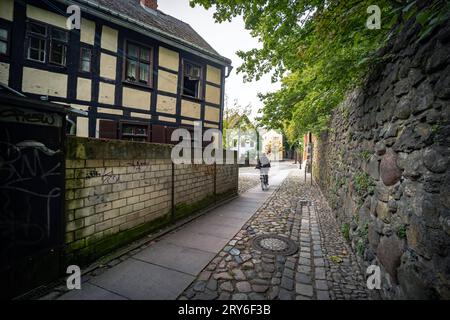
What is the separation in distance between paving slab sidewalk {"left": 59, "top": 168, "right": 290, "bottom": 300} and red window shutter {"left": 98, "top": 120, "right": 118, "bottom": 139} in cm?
456

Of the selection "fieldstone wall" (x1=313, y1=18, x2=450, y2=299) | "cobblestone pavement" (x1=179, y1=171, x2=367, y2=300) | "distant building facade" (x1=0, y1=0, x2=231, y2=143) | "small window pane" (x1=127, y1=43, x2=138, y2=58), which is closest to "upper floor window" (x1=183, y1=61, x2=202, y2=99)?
"distant building facade" (x1=0, y1=0, x2=231, y2=143)

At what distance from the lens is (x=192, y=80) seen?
9.75 metres

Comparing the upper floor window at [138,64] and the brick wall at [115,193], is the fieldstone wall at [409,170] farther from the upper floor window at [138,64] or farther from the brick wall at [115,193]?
the upper floor window at [138,64]

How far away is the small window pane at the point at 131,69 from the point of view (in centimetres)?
770

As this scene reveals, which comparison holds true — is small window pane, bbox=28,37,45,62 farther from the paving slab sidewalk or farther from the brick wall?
the paving slab sidewalk

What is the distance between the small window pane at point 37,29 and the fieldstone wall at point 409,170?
8.67 metres

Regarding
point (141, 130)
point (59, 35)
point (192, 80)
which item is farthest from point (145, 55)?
point (141, 130)

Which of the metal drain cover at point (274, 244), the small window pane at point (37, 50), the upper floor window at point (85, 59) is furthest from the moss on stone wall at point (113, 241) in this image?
the small window pane at point (37, 50)

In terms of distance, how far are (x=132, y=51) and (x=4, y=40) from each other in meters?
3.43

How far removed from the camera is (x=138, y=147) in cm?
384

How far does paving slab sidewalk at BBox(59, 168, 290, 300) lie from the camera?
7.90 feet

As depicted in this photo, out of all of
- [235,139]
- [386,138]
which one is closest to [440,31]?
[386,138]

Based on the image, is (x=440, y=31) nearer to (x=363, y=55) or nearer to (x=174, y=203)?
(x=363, y=55)
